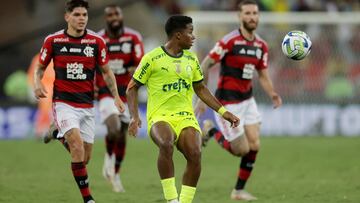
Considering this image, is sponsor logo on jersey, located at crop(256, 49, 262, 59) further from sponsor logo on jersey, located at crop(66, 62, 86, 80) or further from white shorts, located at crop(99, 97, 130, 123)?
sponsor logo on jersey, located at crop(66, 62, 86, 80)

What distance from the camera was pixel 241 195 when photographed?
13484 millimetres

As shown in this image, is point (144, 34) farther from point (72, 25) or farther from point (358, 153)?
point (72, 25)

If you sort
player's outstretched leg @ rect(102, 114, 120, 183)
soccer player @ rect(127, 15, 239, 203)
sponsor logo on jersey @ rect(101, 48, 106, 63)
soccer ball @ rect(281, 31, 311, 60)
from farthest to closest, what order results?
player's outstretched leg @ rect(102, 114, 120, 183)
soccer ball @ rect(281, 31, 311, 60)
sponsor logo on jersey @ rect(101, 48, 106, 63)
soccer player @ rect(127, 15, 239, 203)

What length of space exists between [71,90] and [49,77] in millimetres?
10888

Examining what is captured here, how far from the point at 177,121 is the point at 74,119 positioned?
167 cm

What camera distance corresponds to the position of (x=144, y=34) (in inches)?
1171

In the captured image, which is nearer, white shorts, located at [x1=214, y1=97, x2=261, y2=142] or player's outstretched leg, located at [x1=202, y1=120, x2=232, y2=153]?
white shorts, located at [x1=214, y1=97, x2=261, y2=142]

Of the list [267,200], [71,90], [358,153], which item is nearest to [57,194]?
[71,90]

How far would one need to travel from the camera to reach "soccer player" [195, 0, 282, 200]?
13.9m

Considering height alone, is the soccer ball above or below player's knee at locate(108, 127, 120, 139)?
above

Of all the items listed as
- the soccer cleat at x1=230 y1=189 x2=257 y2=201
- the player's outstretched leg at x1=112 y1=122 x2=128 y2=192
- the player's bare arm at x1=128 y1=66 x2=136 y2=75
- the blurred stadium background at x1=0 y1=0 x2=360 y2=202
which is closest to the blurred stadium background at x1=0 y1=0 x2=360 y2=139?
the blurred stadium background at x1=0 y1=0 x2=360 y2=202

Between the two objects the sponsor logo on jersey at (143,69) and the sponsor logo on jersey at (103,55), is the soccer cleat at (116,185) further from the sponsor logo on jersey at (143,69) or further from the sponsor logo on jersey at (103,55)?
the sponsor logo on jersey at (143,69)

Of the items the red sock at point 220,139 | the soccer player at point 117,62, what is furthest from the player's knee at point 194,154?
the soccer player at point 117,62

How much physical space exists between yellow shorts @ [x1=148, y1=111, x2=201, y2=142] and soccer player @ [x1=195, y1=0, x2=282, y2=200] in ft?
8.50
